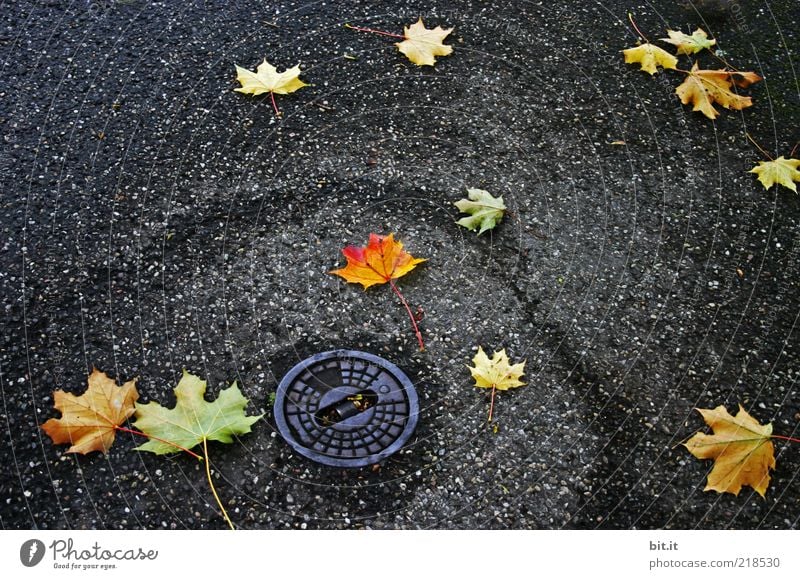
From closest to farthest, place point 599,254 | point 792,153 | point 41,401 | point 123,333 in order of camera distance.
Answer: point 41,401
point 123,333
point 599,254
point 792,153

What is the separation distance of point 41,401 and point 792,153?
4133 mm

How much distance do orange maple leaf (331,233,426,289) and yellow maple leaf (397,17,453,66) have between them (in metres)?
1.53

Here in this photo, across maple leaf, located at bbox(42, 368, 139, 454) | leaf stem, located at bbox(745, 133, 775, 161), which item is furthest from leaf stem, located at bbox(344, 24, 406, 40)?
maple leaf, located at bbox(42, 368, 139, 454)

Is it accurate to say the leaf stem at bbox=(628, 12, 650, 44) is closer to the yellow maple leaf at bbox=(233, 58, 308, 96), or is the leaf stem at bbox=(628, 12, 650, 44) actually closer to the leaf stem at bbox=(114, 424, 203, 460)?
the yellow maple leaf at bbox=(233, 58, 308, 96)

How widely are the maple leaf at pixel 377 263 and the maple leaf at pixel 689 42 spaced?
2.49 m

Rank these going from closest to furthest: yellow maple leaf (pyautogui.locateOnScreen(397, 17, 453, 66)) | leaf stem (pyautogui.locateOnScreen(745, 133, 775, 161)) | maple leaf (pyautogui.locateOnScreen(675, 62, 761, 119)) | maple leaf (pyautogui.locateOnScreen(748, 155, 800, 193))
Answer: maple leaf (pyautogui.locateOnScreen(748, 155, 800, 193)) → leaf stem (pyautogui.locateOnScreen(745, 133, 775, 161)) → maple leaf (pyautogui.locateOnScreen(675, 62, 761, 119)) → yellow maple leaf (pyautogui.locateOnScreen(397, 17, 453, 66))

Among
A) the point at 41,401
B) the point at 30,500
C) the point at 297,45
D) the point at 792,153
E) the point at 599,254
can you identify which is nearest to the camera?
the point at 30,500

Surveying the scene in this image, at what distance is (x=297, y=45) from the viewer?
479 centimetres

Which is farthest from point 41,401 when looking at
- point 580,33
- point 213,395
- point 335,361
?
point 580,33

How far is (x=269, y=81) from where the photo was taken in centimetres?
452

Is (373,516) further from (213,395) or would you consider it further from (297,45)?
(297,45)

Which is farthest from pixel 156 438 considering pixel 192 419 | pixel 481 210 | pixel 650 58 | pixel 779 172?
pixel 650 58

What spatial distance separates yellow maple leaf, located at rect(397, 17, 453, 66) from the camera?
475 centimetres

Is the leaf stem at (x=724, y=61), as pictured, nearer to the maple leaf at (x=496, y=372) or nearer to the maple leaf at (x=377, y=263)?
the maple leaf at (x=377, y=263)
